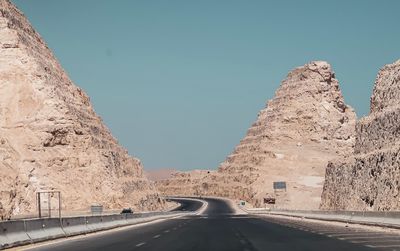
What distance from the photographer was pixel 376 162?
2367 inches

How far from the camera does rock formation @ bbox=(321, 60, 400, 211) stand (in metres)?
55.3

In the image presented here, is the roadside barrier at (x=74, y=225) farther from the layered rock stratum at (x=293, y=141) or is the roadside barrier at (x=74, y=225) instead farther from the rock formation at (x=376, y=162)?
the layered rock stratum at (x=293, y=141)

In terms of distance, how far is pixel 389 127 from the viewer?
60.9 m

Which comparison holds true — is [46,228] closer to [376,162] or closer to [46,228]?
[46,228]

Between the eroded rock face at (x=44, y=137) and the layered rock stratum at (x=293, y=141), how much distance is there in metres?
60.8

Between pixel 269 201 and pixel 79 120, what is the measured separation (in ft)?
143

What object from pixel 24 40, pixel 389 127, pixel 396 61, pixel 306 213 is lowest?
pixel 306 213

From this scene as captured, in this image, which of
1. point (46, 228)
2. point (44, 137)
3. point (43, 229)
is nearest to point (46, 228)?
point (46, 228)

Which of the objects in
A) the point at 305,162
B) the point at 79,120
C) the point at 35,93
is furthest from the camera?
the point at 305,162

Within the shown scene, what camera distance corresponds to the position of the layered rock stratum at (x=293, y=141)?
5965 inches

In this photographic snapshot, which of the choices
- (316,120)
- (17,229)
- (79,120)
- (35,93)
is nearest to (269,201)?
(79,120)

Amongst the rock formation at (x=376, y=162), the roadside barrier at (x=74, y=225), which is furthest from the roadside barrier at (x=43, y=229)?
the rock formation at (x=376, y=162)

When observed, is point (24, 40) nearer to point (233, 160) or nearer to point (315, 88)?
point (233, 160)

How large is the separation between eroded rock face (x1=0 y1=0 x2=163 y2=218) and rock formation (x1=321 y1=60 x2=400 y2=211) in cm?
2737
